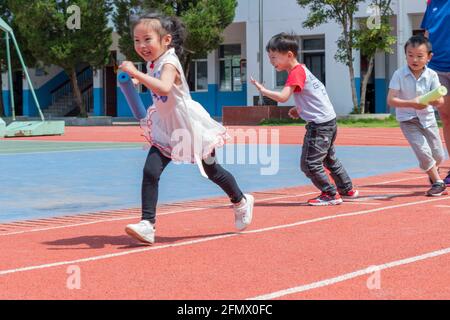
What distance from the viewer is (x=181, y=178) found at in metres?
11.2

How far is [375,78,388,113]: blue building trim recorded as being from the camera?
38500 mm

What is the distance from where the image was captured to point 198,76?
44875mm

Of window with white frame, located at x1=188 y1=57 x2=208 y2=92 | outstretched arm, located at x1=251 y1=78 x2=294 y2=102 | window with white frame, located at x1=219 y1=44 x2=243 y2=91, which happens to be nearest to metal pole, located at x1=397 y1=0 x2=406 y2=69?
window with white frame, located at x1=219 y1=44 x2=243 y2=91

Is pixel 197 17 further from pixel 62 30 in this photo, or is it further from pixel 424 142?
pixel 424 142

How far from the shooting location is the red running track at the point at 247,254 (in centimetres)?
446

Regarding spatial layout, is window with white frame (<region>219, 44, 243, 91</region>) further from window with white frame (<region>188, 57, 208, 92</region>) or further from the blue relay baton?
the blue relay baton

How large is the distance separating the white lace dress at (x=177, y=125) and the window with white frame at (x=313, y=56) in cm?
3315

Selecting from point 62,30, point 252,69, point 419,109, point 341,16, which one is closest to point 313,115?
point 419,109

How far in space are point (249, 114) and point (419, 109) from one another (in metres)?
25.0

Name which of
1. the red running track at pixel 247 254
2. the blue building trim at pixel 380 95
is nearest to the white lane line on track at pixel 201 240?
the red running track at pixel 247 254

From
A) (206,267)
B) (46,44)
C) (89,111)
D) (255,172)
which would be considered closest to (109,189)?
(255,172)

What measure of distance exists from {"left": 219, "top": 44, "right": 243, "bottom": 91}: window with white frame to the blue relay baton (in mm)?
36944

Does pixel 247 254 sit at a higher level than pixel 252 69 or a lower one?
lower

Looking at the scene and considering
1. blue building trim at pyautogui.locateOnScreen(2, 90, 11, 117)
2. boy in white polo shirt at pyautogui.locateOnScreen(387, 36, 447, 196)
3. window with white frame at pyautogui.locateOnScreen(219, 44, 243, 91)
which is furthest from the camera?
blue building trim at pyautogui.locateOnScreen(2, 90, 11, 117)
